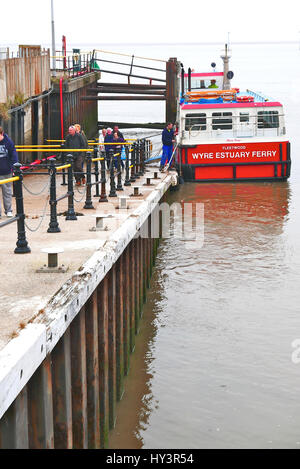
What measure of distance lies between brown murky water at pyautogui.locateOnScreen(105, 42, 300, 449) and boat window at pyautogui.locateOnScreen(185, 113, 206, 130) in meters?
7.57

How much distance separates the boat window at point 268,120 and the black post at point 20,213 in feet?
62.6

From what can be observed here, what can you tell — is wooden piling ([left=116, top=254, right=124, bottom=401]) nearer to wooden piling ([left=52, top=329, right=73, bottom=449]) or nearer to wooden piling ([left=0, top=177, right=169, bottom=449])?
wooden piling ([left=0, top=177, right=169, bottom=449])

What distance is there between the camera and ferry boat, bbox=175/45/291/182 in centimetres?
2573

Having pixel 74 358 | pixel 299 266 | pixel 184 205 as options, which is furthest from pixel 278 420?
pixel 184 205

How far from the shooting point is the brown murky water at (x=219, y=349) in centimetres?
864

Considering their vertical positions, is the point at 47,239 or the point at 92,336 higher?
the point at 47,239

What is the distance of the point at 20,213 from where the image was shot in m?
8.28

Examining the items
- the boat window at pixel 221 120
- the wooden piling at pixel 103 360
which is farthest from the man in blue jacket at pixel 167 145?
the wooden piling at pixel 103 360

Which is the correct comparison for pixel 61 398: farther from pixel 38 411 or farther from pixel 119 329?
pixel 119 329

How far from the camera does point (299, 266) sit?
52.7ft

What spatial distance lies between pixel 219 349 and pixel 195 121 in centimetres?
1640

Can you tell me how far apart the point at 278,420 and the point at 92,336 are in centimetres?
281

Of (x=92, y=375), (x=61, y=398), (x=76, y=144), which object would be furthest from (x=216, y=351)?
(x=76, y=144)
